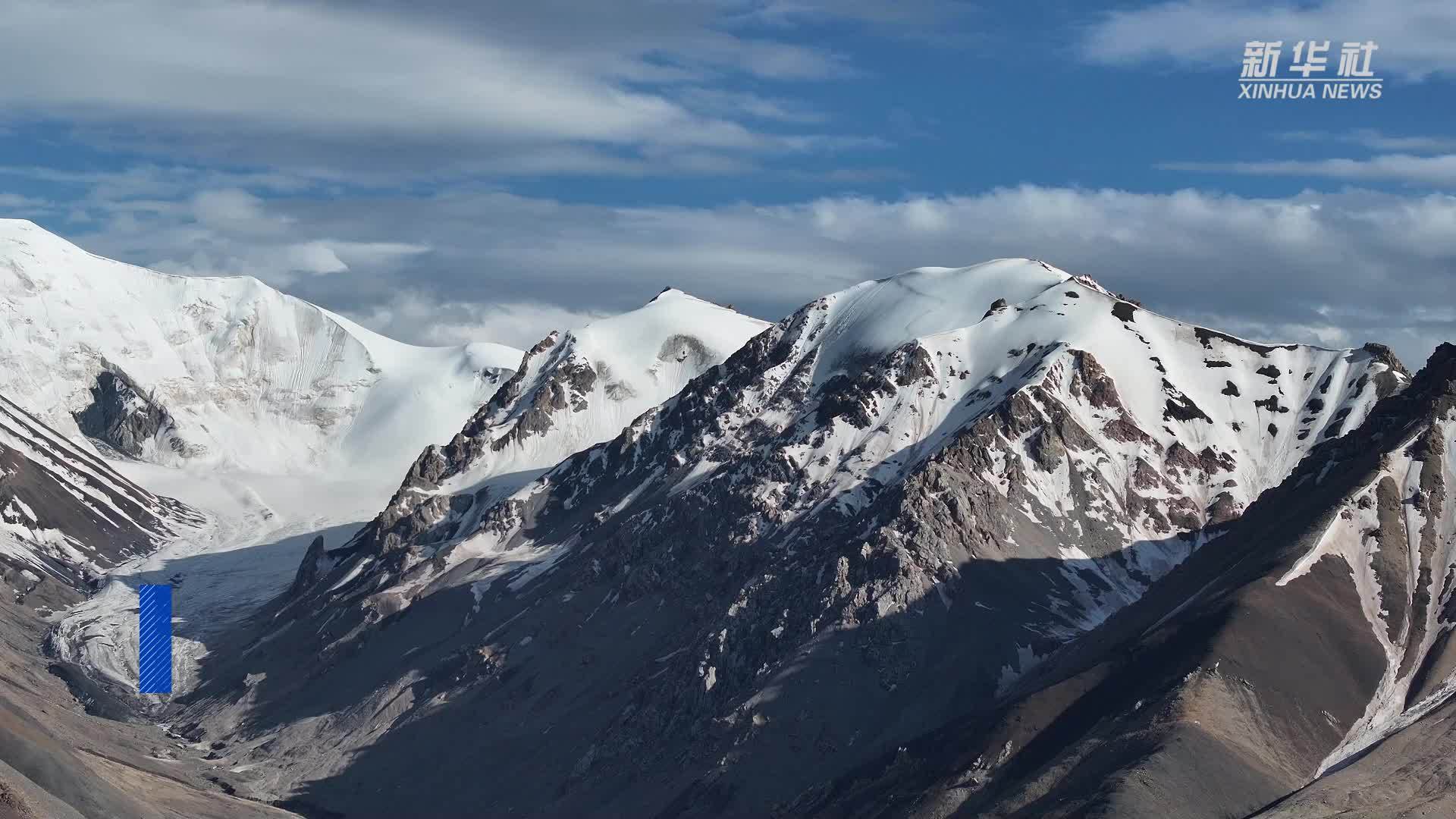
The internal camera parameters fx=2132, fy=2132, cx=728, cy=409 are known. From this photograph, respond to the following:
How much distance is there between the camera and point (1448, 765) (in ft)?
597

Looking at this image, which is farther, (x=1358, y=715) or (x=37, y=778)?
(x=1358, y=715)

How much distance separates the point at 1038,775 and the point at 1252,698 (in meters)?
22.1

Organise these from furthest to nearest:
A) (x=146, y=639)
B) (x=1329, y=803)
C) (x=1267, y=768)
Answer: (x=1267, y=768)
(x=1329, y=803)
(x=146, y=639)

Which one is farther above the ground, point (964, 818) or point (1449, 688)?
point (1449, 688)

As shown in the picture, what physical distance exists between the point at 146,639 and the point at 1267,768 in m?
97.6

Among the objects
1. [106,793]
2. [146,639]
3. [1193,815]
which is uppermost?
[146,639]

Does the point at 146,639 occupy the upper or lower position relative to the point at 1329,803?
upper

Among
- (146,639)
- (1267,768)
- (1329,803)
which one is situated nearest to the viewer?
(146,639)

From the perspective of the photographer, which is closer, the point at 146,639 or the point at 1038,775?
the point at 146,639

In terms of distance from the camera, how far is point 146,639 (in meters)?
149

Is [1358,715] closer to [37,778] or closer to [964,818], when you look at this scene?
[964,818]

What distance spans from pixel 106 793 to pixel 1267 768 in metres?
105

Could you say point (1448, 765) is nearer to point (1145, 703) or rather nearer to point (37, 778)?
point (1145, 703)

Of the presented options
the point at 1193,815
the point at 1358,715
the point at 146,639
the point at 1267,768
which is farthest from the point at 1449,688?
the point at 146,639
